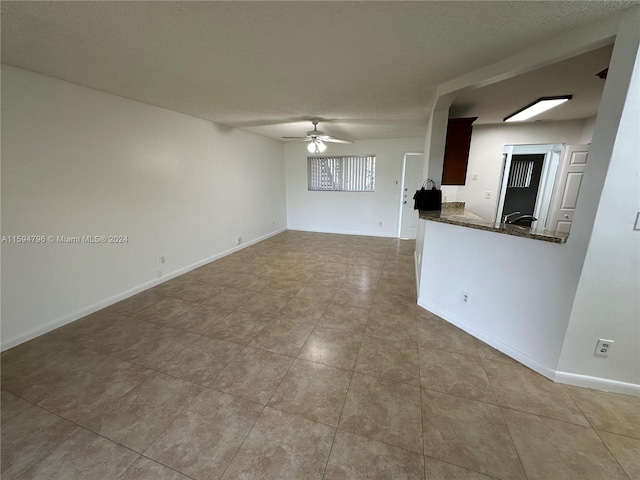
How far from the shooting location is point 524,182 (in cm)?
493

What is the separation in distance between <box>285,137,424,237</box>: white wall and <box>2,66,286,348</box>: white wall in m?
2.45

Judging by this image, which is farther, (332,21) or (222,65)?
(222,65)

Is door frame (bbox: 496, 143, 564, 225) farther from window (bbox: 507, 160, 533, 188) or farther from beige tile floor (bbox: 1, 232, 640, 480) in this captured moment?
beige tile floor (bbox: 1, 232, 640, 480)

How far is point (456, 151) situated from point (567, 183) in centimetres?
202

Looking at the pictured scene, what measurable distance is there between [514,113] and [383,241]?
319 centimetres

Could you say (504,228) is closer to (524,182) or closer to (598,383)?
(598,383)

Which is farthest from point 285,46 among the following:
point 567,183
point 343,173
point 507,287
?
point 343,173

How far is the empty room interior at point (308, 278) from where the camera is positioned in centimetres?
136

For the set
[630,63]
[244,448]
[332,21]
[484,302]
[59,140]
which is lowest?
[244,448]

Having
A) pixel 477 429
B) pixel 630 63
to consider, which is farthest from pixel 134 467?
pixel 630 63

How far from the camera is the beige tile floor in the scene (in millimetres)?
1300

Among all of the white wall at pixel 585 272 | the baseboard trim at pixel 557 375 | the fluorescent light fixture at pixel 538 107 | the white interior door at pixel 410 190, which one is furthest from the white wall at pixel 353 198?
the baseboard trim at pixel 557 375

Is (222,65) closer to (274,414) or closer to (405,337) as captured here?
(274,414)

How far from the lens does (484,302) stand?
2268mm
